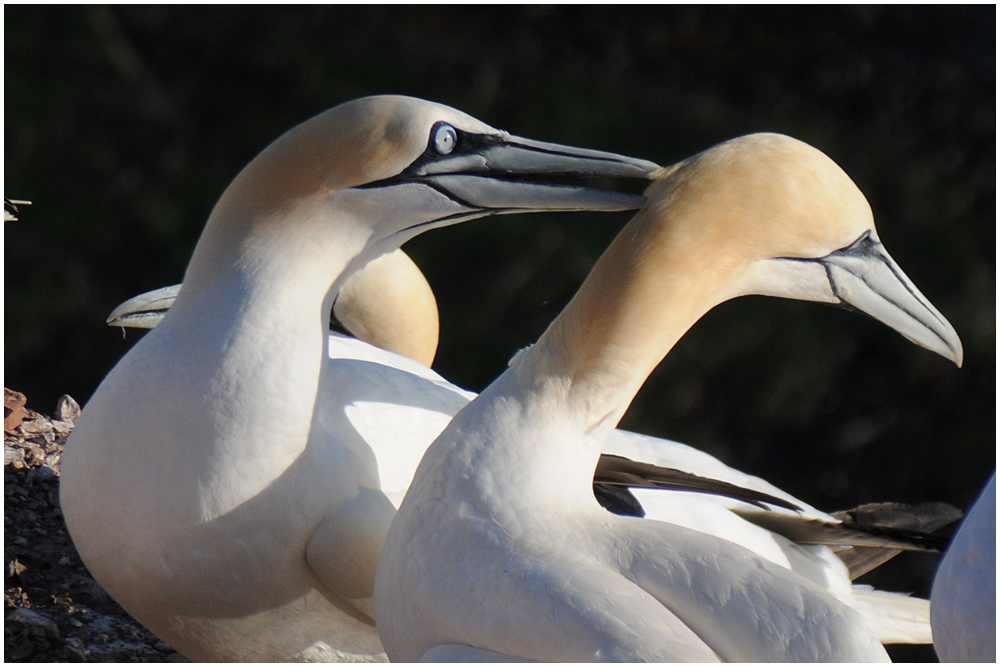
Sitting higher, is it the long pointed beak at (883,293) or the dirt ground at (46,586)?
the long pointed beak at (883,293)

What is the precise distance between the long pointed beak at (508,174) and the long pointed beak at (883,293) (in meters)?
0.45

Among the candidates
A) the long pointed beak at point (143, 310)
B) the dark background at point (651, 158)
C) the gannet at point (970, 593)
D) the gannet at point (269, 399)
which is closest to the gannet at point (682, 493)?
the gannet at point (269, 399)

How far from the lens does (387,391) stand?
2725mm

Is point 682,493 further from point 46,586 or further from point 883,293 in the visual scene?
point 46,586

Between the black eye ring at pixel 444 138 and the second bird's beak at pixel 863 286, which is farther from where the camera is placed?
the black eye ring at pixel 444 138

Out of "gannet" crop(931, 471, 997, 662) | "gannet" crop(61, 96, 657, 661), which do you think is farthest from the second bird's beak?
"gannet" crop(931, 471, 997, 662)

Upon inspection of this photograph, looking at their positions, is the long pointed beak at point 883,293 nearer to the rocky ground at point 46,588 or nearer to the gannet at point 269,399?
the gannet at point 269,399

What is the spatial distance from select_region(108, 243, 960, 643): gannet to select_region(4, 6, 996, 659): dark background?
158 inches

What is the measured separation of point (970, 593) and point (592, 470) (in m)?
0.71

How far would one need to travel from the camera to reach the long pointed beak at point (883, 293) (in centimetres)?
227

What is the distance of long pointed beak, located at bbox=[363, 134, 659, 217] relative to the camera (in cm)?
242

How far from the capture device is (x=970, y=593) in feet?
6.01

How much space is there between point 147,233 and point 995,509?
628cm

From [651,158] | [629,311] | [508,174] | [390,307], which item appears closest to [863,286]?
[629,311]
